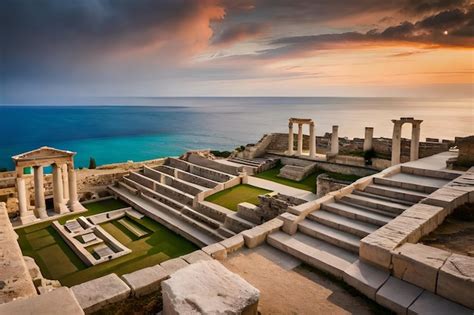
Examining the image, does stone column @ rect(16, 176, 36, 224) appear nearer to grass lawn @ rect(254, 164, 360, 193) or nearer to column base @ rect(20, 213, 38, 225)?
column base @ rect(20, 213, 38, 225)

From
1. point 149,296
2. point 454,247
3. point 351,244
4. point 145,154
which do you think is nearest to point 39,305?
point 149,296

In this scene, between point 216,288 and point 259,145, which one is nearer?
point 216,288

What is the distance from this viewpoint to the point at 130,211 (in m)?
18.9

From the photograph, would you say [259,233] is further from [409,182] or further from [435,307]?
[409,182]

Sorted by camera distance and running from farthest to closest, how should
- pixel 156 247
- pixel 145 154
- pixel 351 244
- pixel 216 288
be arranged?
pixel 145 154 → pixel 156 247 → pixel 351 244 → pixel 216 288

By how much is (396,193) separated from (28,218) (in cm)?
1912

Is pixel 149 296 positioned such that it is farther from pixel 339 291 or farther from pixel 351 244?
pixel 351 244

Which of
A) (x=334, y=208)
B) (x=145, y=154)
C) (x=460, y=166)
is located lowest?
(x=145, y=154)

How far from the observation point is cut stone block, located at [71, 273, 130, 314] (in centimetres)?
471

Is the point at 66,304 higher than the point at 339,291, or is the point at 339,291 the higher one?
the point at 66,304

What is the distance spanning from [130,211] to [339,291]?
15.7 meters

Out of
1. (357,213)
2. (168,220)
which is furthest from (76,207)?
(357,213)

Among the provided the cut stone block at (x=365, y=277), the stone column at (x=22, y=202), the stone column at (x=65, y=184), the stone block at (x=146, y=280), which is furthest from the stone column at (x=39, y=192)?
the cut stone block at (x=365, y=277)

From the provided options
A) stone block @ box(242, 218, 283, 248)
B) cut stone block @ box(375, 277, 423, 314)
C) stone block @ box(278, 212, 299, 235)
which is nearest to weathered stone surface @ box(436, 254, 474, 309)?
cut stone block @ box(375, 277, 423, 314)
